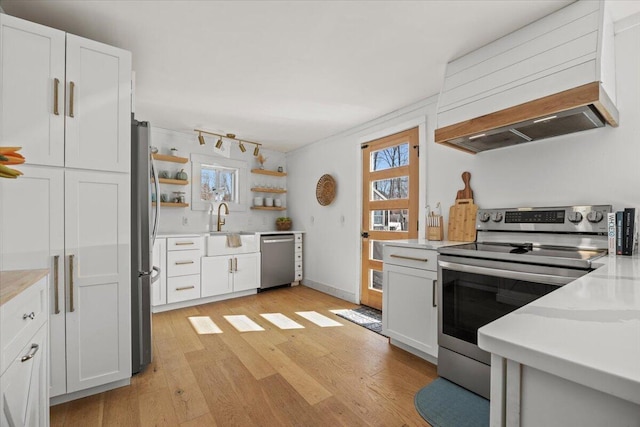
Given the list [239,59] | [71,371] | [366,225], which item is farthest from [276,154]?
[71,371]

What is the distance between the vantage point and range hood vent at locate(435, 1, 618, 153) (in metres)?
1.56

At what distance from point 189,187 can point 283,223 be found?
162 cm

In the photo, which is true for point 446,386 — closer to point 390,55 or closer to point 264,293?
point 390,55

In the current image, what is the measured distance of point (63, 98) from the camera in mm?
1698

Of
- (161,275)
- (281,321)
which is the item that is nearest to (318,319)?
(281,321)

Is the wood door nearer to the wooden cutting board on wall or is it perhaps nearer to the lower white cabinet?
the wooden cutting board on wall

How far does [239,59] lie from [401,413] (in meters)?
2.68

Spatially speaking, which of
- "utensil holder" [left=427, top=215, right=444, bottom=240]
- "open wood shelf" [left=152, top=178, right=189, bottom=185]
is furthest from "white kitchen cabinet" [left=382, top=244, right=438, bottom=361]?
"open wood shelf" [left=152, top=178, right=189, bottom=185]

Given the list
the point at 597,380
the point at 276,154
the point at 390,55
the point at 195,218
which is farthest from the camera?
the point at 276,154

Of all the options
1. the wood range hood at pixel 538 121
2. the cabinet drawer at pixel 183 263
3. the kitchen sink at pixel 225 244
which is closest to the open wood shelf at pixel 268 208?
the kitchen sink at pixel 225 244

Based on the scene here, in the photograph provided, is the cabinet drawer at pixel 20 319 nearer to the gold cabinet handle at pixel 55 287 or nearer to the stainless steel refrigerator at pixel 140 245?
the gold cabinet handle at pixel 55 287

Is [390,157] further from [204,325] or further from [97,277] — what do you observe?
[97,277]

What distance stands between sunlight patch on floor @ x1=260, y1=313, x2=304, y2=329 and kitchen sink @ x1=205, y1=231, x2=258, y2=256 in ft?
3.69

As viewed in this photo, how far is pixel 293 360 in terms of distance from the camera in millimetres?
2291
